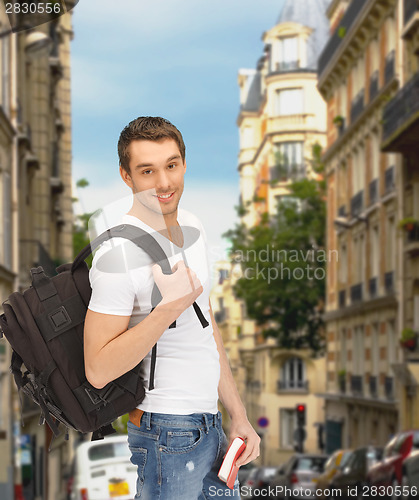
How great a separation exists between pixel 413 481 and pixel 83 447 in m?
5.18

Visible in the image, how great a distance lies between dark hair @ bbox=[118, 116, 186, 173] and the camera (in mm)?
2762

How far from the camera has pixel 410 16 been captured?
35781 millimetres

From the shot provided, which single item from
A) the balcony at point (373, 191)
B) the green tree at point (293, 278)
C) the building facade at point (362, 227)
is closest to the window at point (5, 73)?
the building facade at point (362, 227)

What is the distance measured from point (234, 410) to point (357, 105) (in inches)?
1691

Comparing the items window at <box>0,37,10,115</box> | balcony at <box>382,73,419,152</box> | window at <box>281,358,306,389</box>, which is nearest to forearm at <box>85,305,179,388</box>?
window at <box>0,37,10,115</box>

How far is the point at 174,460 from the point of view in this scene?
2.88 m

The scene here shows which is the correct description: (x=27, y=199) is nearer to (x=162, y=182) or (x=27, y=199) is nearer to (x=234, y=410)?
(x=234, y=410)

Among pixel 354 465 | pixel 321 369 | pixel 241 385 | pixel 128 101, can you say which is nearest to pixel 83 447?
pixel 354 465

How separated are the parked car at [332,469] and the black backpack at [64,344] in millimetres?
20695

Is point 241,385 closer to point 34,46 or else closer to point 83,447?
point 34,46

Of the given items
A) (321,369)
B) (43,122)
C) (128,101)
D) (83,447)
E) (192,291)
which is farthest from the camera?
(321,369)

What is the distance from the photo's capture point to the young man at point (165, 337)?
2617 mm

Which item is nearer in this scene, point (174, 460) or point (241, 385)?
point (174, 460)

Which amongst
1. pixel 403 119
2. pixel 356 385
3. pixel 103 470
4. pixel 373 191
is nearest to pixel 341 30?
pixel 373 191
